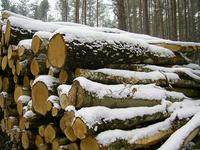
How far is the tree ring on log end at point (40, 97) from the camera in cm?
525

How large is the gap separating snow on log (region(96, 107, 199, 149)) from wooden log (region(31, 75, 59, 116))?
55.0 inches

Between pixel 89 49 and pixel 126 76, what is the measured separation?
0.75 meters

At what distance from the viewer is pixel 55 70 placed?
540cm

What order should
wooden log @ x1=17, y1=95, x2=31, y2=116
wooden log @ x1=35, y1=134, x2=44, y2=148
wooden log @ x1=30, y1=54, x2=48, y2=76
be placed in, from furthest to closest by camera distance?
wooden log @ x1=17, y1=95, x2=31, y2=116 → wooden log @ x1=30, y1=54, x2=48, y2=76 → wooden log @ x1=35, y1=134, x2=44, y2=148

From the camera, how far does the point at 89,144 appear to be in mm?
4250

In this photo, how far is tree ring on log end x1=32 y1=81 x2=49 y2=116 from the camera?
207 inches

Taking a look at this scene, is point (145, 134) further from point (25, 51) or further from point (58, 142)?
point (25, 51)

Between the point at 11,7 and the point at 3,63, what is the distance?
39.2m

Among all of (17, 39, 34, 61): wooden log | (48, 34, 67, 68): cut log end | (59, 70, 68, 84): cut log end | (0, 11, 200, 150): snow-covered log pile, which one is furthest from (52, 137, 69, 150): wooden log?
(17, 39, 34, 61): wooden log

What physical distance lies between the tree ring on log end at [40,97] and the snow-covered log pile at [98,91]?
0.6 inches

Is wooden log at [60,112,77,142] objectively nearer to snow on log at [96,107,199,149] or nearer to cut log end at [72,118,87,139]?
cut log end at [72,118,87,139]

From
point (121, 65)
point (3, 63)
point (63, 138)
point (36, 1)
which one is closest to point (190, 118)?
point (121, 65)

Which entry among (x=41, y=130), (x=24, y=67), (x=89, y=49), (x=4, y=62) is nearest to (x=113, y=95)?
(x=89, y=49)

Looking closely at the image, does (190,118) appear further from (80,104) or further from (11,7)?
(11,7)
